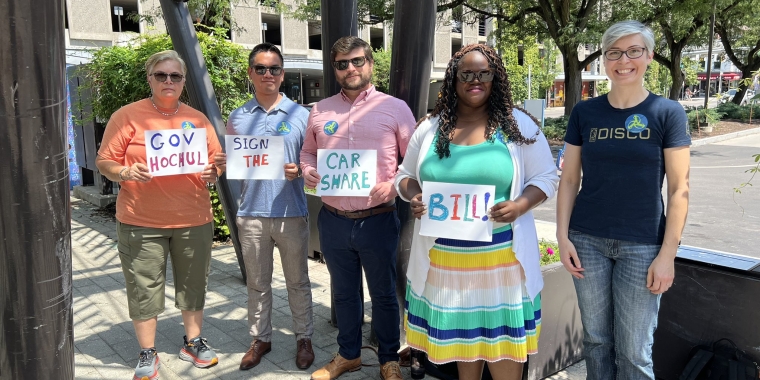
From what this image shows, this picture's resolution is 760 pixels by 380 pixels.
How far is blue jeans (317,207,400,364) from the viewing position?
3.33 meters

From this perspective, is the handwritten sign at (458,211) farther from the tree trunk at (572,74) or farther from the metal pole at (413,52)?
the tree trunk at (572,74)

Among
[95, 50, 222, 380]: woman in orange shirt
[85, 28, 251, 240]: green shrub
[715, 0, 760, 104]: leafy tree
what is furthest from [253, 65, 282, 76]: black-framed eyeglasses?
[715, 0, 760, 104]: leafy tree

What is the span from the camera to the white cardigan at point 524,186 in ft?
8.79

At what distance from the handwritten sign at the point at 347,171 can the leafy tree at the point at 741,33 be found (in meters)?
24.3

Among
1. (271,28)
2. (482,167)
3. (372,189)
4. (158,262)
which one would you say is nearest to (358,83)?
(372,189)

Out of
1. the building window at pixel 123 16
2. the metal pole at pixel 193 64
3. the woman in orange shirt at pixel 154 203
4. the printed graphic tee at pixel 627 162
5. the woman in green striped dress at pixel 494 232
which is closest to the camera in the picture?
the printed graphic tee at pixel 627 162

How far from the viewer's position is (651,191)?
2477 millimetres

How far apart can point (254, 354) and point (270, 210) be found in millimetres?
1036

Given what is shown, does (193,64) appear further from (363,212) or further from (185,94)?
(363,212)

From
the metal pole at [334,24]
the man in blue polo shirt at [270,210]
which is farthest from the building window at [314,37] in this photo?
the man in blue polo shirt at [270,210]

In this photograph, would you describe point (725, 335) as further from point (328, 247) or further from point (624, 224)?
point (328, 247)

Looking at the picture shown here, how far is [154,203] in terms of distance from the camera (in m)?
3.52

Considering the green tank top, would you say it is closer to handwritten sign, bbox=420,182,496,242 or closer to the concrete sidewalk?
handwritten sign, bbox=420,182,496,242

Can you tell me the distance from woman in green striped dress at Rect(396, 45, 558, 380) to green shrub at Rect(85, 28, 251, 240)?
5041 mm
